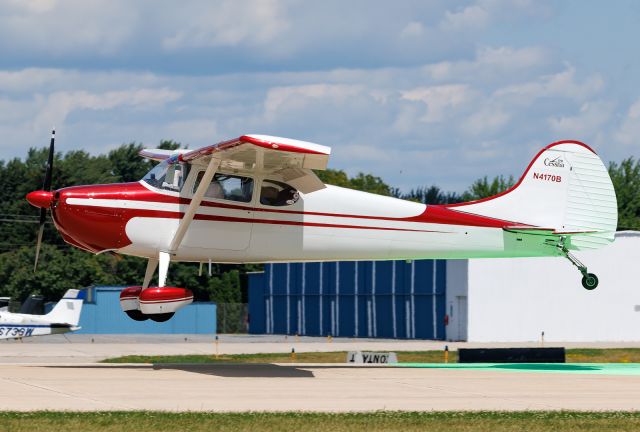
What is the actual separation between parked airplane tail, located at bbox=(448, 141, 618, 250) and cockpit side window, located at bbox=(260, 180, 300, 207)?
3.77m

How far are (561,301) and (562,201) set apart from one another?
28.0m

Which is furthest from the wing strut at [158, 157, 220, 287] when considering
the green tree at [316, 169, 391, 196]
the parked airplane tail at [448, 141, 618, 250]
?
the green tree at [316, 169, 391, 196]

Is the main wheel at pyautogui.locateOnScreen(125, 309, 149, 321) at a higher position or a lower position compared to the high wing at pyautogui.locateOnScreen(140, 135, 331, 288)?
lower

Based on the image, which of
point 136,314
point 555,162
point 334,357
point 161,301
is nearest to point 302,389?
point 161,301

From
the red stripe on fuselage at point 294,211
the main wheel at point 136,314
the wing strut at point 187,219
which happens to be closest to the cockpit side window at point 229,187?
the red stripe on fuselage at point 294,211

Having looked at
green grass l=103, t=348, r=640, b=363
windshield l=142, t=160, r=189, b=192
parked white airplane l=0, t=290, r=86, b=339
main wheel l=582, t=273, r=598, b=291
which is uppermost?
windshield l=142, t=160, r=189, b=192

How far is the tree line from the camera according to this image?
79125 mm

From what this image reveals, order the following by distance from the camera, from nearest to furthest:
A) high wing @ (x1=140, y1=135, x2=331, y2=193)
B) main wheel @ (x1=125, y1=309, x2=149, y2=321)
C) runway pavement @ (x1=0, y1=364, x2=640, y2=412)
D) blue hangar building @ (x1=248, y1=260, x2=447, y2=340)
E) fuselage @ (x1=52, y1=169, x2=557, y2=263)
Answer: runway pavement @ (x1=0, y1=364, x2=640, y2=412), high wing @ (x1=140, y1=135, x2=331, y2=193), fuselage @ (x1=52, y1=169, x2=557, y2=263), main wheel @ (x1=125, y1=309, x2=149, y2=321), blue hangar building @ (x1=248, y1=260, x2=447, y2=340)

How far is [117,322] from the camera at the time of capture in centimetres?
6981

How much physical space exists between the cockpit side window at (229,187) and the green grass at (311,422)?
23.9 ft

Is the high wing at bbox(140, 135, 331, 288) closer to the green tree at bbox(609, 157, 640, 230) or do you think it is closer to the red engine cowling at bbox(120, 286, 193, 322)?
the red engine cowling at bbox(120, 286, 193, 322)

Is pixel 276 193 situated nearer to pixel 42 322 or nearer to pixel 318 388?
pixel 318 388

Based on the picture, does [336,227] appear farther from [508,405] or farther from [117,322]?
[117,322]

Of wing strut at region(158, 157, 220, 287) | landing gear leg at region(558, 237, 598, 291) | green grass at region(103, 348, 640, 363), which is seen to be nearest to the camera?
wing strut at region(158, 157, 220, 287)
